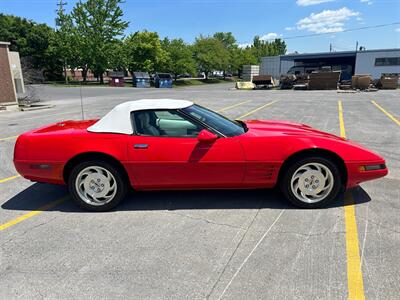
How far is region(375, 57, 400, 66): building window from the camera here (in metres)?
47.6

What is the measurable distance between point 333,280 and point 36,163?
3.49 metres

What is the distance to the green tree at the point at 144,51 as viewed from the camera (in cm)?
5328

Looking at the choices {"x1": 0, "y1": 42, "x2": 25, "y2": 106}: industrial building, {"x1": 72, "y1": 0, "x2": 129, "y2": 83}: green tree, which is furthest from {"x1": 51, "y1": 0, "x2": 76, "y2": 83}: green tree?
{"x1": 0, "y1": 42, "x2": 25, "y2": 106}: industrial building

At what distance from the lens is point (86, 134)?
149 inches

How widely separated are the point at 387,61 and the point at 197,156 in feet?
181

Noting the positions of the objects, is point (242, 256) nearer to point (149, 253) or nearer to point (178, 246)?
point (178, 246)

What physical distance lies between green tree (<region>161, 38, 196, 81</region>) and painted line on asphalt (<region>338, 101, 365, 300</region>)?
56.2 metres

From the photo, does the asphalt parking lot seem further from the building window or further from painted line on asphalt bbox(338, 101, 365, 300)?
the building window


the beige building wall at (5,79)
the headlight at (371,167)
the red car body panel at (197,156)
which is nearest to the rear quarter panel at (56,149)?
the red car body panel at (197,156)

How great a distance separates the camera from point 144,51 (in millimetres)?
53594

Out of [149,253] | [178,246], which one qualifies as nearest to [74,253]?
[149,253]

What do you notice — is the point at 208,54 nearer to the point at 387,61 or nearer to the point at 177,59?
the point at 177,59

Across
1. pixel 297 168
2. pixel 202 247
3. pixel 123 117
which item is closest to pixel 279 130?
pixel 297 168

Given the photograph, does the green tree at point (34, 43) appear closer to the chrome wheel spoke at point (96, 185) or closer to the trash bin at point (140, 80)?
the trash bin at point (140, 80)
